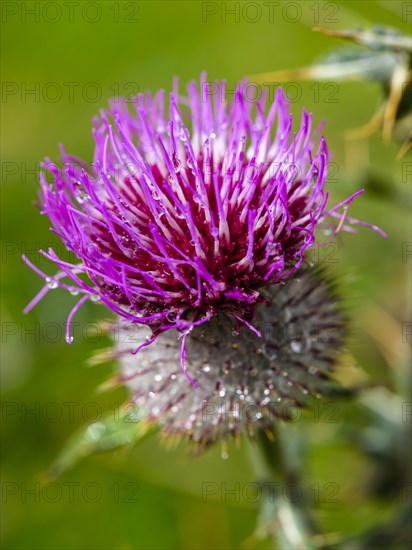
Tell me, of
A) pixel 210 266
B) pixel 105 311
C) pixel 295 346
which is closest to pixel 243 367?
pixel 295 346

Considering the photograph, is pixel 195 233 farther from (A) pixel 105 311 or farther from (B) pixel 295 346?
(A) pixel 105 311

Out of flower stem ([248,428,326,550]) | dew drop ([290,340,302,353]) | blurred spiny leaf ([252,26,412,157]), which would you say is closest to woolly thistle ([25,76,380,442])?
dew drop ([290,340,302,353])

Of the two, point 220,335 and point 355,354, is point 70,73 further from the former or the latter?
point 220,335

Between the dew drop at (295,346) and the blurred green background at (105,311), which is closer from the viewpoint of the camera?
the dew drop at (295,346)

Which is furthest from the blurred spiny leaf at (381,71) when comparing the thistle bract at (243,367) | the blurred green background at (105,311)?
the thistle bract at (243,367)

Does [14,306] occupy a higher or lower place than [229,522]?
higher

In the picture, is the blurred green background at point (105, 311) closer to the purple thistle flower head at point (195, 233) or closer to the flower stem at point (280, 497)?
the flower stem at point (280, 497)

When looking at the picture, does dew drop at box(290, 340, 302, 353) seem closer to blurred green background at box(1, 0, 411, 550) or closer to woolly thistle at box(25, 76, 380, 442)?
woolly thistle at box(25, 76, 380, 442)

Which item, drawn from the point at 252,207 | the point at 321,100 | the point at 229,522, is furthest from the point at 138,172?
the point at 321,100
